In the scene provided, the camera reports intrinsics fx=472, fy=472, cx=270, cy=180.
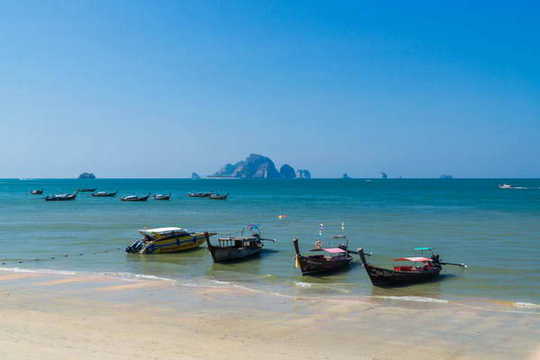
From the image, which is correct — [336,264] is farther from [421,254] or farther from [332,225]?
[332,225]

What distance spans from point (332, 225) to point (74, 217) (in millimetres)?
37433

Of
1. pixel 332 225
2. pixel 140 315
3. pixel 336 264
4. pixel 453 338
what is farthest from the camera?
pixel 332 225

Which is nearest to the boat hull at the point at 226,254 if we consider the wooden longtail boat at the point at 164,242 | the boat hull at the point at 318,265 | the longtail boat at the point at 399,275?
the wooden longtail boat at the point at 164,242

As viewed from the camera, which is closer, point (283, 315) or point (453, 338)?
point (453, 338)

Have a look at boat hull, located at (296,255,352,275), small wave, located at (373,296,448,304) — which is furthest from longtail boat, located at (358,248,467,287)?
boat hull, located at (296,255,352,275)

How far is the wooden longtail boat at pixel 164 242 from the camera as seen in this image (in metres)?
37.3

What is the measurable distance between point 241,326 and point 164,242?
21.5 m

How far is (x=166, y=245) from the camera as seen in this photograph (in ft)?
124

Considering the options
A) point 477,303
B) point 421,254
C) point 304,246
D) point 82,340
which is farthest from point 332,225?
point 82,340

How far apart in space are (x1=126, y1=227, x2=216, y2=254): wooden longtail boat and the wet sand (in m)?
12.7

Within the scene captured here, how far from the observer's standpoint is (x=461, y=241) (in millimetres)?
42250

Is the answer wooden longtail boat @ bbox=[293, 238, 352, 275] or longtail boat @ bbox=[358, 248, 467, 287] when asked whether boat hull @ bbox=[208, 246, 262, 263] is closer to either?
wooden longtail boat @ bbox=[293, 238, 352, 275]

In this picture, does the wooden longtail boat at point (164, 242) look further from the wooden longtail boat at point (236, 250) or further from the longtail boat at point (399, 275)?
the longtail boat at point (399, 275)

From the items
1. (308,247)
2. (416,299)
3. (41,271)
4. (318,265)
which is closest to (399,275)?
(416,299)
